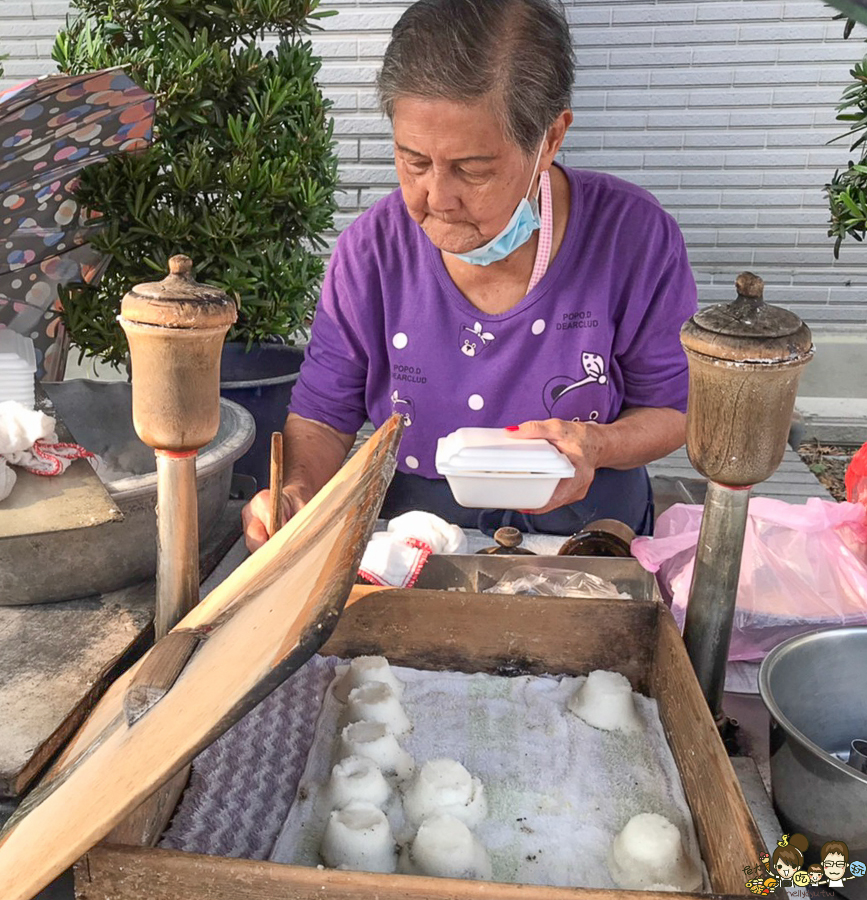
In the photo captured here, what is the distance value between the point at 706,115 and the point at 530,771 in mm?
4834

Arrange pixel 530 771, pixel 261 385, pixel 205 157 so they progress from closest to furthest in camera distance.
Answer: pixel 530 771 < pixel 205 157 < pixel 261 385

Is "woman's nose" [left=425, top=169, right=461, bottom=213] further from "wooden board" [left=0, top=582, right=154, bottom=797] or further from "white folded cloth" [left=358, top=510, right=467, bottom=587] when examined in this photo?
"wooden board" [left=0, top=582, right=154, bottom=797]

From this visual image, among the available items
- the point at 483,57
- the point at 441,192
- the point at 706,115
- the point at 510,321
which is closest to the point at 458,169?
the point at 441,192

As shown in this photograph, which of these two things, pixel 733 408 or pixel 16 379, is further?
pixel 16 379

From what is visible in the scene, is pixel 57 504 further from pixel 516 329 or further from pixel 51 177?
pixel 51 177

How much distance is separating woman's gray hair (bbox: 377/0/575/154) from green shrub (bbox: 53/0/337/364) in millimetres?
1340

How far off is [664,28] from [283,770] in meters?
4.94

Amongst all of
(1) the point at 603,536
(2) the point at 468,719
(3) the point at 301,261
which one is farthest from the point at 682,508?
(3) the point at 301,261

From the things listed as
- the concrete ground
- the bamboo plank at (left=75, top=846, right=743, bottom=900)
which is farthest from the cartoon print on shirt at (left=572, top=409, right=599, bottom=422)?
the concrete ground

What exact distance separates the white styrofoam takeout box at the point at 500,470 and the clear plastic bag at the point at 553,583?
127 millimetres

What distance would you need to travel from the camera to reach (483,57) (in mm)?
1748

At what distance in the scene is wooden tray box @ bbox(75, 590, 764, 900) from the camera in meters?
0.79

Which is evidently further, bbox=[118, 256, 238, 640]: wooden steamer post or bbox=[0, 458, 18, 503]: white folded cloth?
bbox=[0, 458, 18, 503]: white folded cloth

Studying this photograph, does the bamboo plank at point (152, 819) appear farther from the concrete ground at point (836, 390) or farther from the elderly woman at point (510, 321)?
the concrete ground at point (836, 390)
